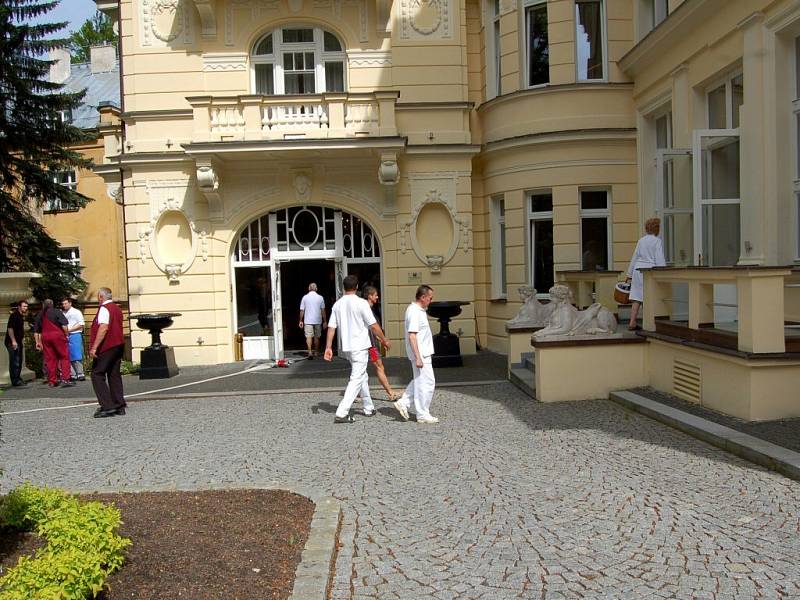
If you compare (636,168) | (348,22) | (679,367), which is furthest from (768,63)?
(348,22)

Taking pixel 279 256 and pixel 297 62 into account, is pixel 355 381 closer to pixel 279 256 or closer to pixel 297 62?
pixel 279 256

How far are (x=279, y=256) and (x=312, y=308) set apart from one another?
1.48m

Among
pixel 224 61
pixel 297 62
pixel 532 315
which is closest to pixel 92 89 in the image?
pixel 224 61

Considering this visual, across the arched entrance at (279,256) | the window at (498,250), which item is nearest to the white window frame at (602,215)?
the window at (498,250)

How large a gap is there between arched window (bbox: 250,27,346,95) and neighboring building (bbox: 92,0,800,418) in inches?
1.7

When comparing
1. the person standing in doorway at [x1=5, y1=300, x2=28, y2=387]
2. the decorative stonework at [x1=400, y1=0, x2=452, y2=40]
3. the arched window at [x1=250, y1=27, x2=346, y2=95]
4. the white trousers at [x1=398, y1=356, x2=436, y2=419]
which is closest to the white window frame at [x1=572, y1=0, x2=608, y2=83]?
the decorative stonework at [x1=400, y1=0, x2=452, y2=40]

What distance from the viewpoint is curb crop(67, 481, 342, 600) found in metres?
4.08

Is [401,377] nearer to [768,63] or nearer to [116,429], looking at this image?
[116,429]

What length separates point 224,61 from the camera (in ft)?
55.9

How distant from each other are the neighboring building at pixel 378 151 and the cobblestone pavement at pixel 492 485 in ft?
22.3

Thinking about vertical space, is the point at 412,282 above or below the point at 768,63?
below

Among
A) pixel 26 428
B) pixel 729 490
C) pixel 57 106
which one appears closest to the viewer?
pixel 729 490

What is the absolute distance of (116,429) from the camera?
9.44 m

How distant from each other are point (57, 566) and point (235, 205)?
13.9 meters
